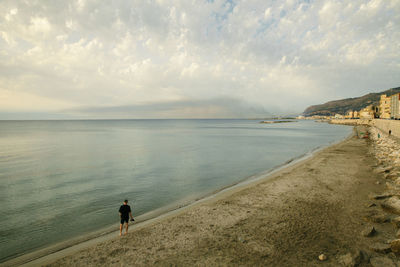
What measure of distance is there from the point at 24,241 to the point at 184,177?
13501mm

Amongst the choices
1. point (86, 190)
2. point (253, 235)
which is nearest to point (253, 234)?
point (253, 235)

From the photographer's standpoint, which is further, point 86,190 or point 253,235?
point 86,190

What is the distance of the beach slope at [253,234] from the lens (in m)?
7.38

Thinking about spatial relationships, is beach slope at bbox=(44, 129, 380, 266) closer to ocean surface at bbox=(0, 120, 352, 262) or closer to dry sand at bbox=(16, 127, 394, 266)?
dry sand at bbox=(16, 127, 394, 266)

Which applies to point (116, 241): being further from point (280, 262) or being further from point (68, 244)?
point (280, 262)

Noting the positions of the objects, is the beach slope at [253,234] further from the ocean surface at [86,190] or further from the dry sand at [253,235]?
the ocean surface at [86,190]

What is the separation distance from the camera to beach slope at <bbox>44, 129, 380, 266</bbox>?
7.38m

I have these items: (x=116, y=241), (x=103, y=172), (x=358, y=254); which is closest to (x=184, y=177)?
(x=103, y=172)

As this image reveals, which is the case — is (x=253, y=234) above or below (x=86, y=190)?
above

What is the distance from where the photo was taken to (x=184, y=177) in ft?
70.5

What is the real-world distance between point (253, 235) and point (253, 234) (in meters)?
0.08

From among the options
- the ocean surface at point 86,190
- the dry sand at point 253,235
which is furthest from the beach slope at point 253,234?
the ocean surface at point 86,190

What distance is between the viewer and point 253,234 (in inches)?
348

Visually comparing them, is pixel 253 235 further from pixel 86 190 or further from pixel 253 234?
pixel 86 190
